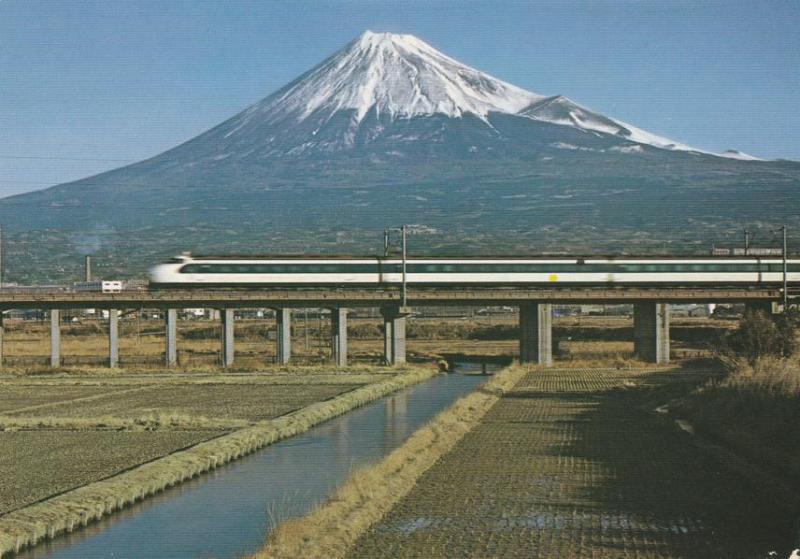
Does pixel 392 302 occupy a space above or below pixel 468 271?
below

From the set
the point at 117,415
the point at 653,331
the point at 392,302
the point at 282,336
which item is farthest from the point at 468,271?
the point at 117,415

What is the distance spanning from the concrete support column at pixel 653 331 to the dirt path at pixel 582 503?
3701 centimetres

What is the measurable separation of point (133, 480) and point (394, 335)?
45459mm

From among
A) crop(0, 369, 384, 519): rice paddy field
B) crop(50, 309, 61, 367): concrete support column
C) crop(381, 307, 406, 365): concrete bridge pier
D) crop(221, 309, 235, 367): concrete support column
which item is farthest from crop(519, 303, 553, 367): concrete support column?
crop(50, 309, 61, 367): concrete support column

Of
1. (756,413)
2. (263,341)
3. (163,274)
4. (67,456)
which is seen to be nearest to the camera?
(67,456)

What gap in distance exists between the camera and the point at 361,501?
18.0m

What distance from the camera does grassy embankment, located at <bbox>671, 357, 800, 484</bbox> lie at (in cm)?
2342

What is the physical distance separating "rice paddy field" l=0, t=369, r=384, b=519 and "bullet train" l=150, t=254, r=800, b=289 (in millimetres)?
8045

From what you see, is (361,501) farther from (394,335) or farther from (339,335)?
(339,335)

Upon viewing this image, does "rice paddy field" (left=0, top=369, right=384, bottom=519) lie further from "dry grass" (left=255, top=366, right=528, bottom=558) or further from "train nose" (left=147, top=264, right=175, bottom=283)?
"train nose" (left=147, top=264, right=175, bottom=283)

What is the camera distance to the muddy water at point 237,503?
16.4 m

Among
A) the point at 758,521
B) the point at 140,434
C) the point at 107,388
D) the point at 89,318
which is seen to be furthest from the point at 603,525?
the point at 89,318

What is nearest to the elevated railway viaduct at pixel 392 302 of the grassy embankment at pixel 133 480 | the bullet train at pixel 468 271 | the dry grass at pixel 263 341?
the bullet train at pixel 468 271

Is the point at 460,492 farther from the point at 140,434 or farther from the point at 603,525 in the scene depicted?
the point at 140,434
